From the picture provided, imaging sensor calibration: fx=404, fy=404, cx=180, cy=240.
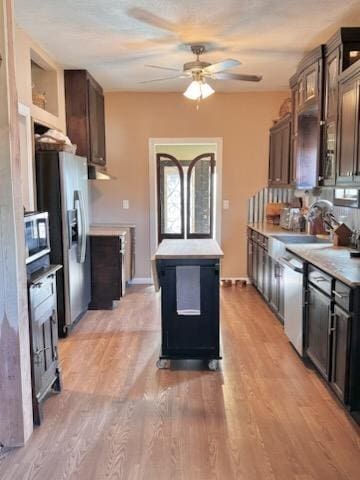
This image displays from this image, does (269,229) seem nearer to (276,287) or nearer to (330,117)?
(276,287)

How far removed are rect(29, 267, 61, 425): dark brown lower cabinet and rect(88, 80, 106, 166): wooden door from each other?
2676 millimetres

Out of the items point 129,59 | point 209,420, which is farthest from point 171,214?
point 209,420

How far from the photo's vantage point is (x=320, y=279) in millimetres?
2834

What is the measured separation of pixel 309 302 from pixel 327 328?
0.40 meters

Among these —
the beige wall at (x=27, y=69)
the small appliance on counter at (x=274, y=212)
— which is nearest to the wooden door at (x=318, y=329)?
the small appliance on counter at (x=274, y=212)

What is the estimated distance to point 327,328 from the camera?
2.73 m

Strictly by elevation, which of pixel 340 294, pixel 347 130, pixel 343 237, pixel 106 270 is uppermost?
pixel 347 130

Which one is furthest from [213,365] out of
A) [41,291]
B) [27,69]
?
[27,69]

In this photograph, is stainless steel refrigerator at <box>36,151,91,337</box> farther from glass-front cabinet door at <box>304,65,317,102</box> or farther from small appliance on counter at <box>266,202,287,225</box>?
small appliance on counter at <box>266,202,287,225</box>

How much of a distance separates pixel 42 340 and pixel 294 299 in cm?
205

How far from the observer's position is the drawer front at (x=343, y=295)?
237 centimetres

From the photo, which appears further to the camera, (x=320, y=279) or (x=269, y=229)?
(x=269, y=229)

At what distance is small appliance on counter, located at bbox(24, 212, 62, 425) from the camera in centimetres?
243

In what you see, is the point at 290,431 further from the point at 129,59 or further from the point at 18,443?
the point at 129,59
